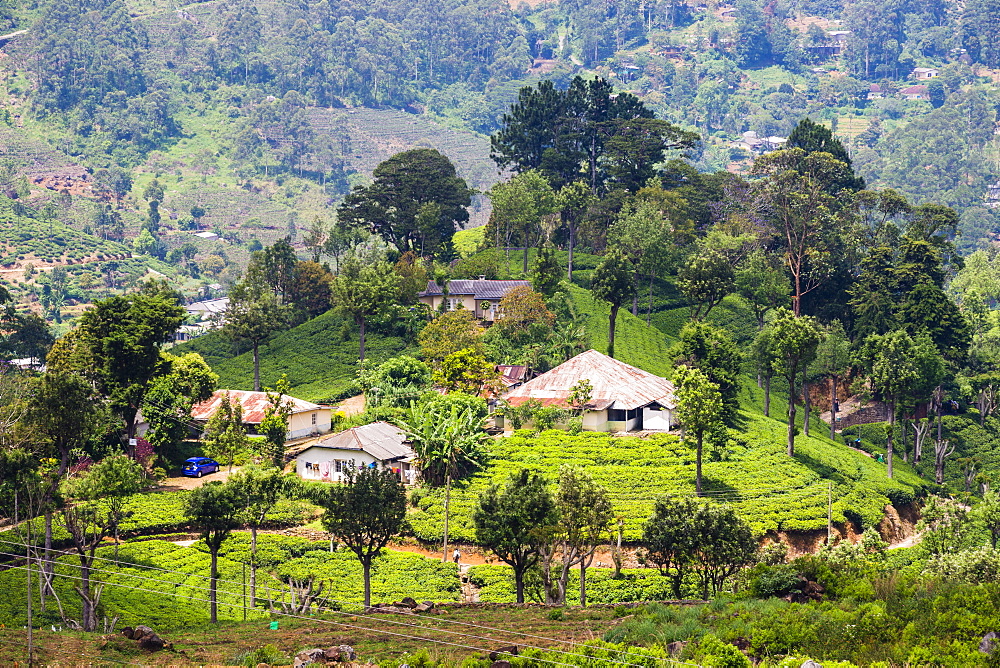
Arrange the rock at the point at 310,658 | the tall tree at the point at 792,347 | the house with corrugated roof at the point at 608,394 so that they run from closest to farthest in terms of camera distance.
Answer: the rock at the point at 310,658 → the tall tree at the point at 792,347 → the house with corrugated roof at the point at 608,394

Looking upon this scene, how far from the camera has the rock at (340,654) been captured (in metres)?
50.6

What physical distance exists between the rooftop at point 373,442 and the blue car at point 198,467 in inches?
326

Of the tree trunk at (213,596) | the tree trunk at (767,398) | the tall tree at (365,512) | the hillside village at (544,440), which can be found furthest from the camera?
the tree trunk at (767,398)

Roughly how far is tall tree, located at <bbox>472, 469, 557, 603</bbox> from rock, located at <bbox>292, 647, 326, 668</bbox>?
1634 cm

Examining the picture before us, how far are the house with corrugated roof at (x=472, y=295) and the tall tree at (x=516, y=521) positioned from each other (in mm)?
53943

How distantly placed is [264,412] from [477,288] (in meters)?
30.0

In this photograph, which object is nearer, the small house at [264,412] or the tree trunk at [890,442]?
the small house at [264,412]

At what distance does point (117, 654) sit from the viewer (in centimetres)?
5028

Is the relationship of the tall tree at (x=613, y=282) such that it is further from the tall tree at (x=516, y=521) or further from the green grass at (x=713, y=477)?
the tall tree at (x=516, y=521)

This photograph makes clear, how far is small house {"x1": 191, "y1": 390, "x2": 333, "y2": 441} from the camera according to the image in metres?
101

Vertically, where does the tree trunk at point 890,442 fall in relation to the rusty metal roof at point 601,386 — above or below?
below

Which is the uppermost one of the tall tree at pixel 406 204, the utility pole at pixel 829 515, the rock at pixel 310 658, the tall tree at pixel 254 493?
the tall tree at pixel 406 204

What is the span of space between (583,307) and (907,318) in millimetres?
31897

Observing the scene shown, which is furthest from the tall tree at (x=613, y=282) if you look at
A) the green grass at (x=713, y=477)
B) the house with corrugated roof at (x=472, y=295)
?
the green grass at (x=713, y=477)
